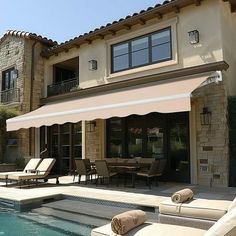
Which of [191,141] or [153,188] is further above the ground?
[191,141]

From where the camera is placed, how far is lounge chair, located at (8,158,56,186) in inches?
650

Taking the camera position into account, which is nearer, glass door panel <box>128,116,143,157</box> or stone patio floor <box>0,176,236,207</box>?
stone patio floor <box>0,176,236,207</box>

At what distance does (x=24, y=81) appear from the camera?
24406 mm

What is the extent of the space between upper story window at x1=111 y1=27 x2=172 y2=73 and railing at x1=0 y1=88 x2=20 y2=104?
8.82m

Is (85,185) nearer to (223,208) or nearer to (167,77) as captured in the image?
(167,77)

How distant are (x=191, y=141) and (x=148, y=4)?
821 cm

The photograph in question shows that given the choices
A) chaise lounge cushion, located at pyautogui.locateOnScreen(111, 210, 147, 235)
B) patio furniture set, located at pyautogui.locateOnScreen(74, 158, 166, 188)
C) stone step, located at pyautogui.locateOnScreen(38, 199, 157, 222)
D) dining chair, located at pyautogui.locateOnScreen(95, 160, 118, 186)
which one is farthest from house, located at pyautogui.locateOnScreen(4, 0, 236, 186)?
chaise lounge cushion, located at pyautogui.locateOnScreen(111, 210, 147, 235)

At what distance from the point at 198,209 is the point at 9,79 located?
2272 centimetres

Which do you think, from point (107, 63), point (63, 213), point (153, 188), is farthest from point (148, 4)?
point (63, 213)

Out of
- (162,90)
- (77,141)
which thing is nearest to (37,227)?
(162,90)

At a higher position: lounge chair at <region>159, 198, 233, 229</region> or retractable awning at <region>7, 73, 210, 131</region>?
retractable awning at <region>7, 73, 210, 131</region>

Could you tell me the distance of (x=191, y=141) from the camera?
16703 mm

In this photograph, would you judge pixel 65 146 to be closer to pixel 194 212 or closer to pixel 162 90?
pixel 162 90

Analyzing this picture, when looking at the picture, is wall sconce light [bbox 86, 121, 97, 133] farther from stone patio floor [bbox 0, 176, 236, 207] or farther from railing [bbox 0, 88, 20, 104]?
railing [bbox 0, 88, 20, 104]
